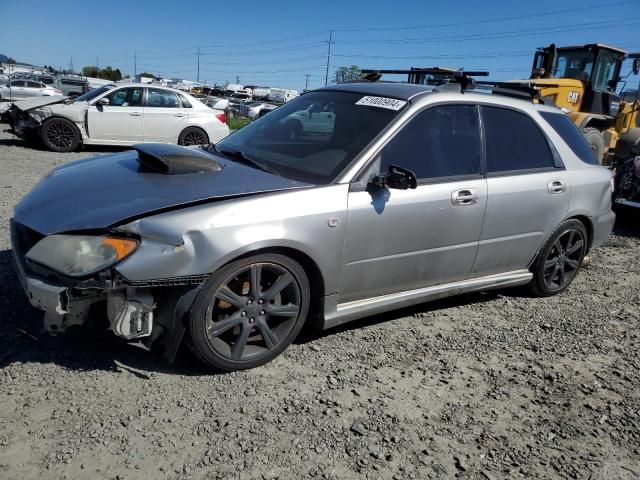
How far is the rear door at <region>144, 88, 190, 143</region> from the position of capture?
1135cm

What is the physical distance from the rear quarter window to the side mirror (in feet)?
6.25

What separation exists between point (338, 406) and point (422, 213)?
4.47ft

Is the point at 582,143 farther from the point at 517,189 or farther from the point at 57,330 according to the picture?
the point at 57,330

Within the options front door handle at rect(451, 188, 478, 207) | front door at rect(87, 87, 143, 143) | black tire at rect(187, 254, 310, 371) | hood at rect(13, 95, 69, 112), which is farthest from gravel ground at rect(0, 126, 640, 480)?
hood at rect(13, 95, 69, 112)

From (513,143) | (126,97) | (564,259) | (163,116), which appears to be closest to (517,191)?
(513,143)

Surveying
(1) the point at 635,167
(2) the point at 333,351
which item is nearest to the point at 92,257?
(2) the point at 333,351

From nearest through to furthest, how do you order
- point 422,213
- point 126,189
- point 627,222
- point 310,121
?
point 126,189, point 422,213, point 310,121, point 627,222

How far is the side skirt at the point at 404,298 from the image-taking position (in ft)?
10.7

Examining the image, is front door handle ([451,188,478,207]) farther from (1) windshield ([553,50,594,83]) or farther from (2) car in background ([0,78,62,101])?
(2) car in background ([0,78,62,101])

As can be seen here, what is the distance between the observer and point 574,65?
36.0ft

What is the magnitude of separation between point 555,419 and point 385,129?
1976 millimetres

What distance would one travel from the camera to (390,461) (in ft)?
7.97

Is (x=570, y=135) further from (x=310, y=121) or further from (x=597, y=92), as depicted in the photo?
(x=597, y=92)

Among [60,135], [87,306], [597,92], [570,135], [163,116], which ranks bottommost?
[60,135]
